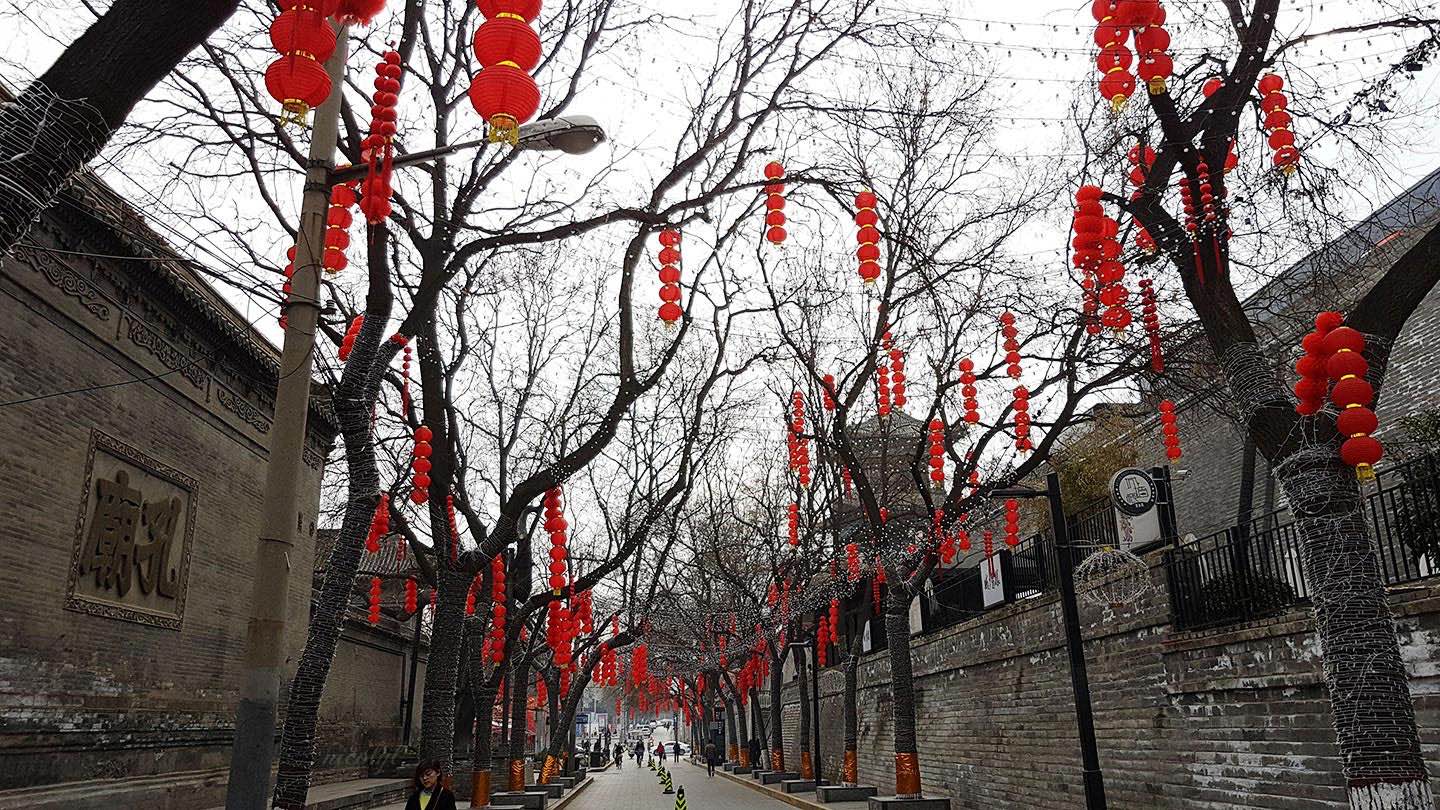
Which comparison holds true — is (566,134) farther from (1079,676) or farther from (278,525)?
(1079,676)

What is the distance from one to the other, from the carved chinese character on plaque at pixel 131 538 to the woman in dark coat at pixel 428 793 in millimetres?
5079

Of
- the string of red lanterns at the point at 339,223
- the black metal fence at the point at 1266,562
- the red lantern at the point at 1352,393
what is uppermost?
the string of red lanterns at the point at 339,223

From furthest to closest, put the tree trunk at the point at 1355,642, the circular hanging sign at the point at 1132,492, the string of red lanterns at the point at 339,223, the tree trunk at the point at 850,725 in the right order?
the tree trunk at the point at 850,725 → the circular hanging sign at the point at 1132,492 → the string of red lanterns at the point at 339,223 → the tree trunk at the point at 1355,642

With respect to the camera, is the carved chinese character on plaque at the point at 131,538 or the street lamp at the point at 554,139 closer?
the street lamp at the point at 554,139

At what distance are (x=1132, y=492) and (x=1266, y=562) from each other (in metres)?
1.58

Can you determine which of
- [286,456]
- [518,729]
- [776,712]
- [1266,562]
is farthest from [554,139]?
[776,712]

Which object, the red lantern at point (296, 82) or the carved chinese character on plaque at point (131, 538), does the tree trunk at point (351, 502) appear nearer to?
the red lantern at point (296, 82)

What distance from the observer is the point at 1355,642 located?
226 inches

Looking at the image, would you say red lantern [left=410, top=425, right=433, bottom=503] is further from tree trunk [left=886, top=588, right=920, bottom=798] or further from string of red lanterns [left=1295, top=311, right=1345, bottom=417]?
string of red lanterns [left=1295, top=311, right=1345, bottom=417]

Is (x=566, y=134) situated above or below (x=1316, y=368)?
above

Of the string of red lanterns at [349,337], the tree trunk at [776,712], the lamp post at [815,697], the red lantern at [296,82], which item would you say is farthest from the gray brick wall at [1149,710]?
the tree trunk at [776,712]

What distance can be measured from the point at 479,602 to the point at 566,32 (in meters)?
10.8

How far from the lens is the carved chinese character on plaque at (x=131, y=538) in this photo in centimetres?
1023

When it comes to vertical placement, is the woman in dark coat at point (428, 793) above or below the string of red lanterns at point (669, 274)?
below
